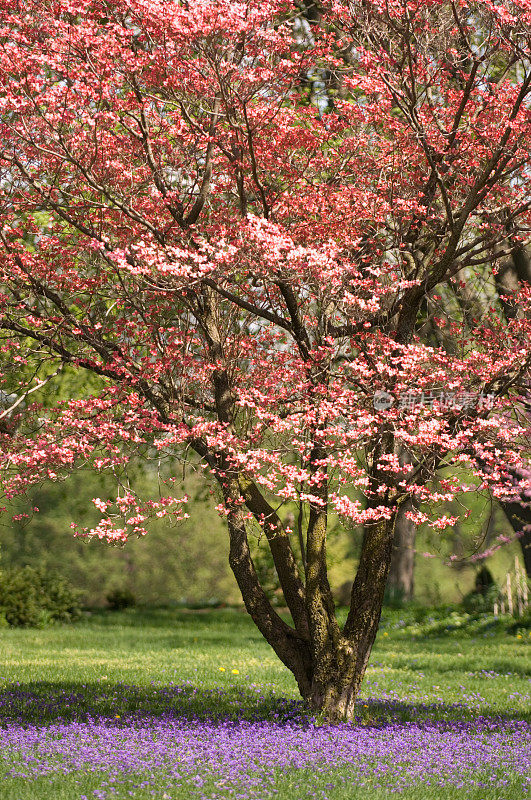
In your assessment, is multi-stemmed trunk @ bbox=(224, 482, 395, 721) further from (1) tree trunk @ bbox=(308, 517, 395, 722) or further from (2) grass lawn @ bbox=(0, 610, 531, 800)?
(2) grass lawn @ bbox=(0, 610, 531, 800)

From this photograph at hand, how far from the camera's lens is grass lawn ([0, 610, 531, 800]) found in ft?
21.8

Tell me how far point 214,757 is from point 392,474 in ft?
11.6

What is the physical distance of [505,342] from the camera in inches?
377

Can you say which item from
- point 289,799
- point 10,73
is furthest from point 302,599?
point 10,73


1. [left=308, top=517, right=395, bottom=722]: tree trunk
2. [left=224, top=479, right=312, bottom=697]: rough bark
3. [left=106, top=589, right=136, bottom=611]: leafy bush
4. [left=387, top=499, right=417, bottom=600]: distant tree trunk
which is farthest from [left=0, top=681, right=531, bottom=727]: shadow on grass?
[left=106, top=589, right=136, bottom=611]: leafy bush

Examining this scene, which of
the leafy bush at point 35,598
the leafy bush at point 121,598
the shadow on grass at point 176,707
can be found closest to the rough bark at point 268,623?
the shadow on grass at point 176,707

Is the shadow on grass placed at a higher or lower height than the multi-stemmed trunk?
lower

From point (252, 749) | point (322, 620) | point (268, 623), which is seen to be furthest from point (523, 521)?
point (252, 749)

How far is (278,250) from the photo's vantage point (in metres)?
7.74

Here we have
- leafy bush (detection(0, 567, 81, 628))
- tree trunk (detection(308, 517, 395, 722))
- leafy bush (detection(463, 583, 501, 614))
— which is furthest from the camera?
leafy bush (detection(0, 567, 81, 628))

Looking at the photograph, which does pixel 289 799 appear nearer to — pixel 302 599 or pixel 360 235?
pixel 302 599

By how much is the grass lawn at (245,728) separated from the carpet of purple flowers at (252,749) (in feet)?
0.06

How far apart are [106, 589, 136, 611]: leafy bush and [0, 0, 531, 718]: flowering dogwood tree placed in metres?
15.8

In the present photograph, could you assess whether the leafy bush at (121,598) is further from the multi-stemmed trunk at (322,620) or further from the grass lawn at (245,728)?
the multi-stemmed trunk at (322,620)
